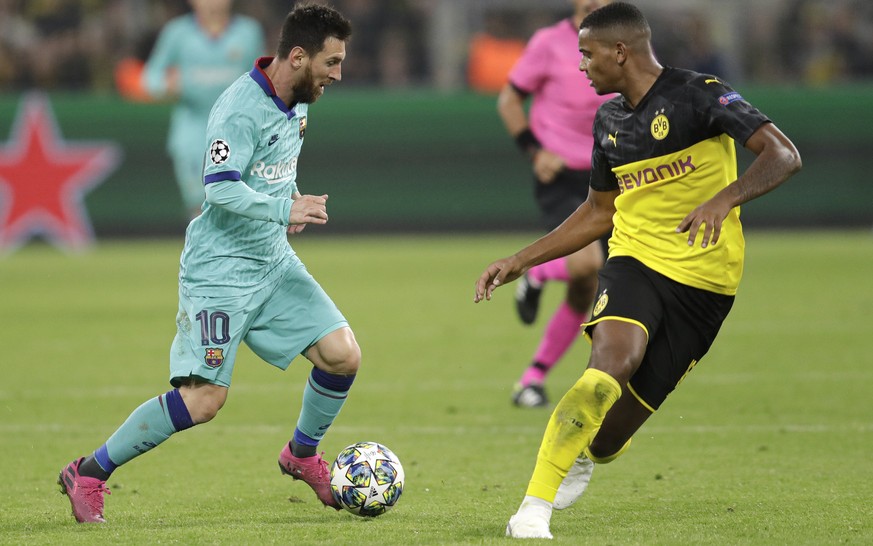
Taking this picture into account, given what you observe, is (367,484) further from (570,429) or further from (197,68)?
(197,68)

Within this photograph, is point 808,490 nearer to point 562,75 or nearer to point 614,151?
point 614,151

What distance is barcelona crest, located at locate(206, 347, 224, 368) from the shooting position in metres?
5.32

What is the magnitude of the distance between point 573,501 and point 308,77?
1962 millimetres

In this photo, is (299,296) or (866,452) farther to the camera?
(866,452)

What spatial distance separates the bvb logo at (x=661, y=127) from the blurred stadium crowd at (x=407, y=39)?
14448mm

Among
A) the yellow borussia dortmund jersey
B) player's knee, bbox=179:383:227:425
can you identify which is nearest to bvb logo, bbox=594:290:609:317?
the yellow borussia dortmund jersey

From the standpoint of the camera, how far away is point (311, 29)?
5383mm

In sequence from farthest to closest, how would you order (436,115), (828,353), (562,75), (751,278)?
1. (436,115)
2. (751,278)
3. (828,353)
4. (562,75)

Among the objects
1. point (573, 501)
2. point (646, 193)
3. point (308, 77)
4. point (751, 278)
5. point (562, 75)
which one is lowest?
point (751, 278)

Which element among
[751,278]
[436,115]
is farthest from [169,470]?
[436,115]

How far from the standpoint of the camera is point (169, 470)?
21.5 feet

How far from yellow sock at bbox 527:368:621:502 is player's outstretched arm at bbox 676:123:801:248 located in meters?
0.61

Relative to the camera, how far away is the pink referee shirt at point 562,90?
8.66 metres

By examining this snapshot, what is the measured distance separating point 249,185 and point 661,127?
1602mm
